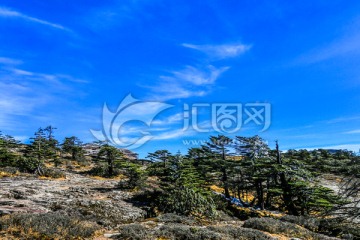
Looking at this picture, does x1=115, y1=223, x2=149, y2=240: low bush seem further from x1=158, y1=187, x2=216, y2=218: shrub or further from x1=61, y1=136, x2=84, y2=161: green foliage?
x1=61, y1=136, x2=84, y2=161: green foliage

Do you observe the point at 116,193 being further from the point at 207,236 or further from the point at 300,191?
the point at 300,191

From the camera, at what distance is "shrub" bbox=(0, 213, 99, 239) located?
11.3 m

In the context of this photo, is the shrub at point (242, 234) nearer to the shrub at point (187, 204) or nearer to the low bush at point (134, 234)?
the low bush at point (134, 234)

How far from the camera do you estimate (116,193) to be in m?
23.5

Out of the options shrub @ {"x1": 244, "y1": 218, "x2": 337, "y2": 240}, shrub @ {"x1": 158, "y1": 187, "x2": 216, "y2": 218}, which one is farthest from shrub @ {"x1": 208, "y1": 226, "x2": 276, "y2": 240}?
shrub @ {"x1": 158, "y1": 187, "x2": 216, "y2": 218}

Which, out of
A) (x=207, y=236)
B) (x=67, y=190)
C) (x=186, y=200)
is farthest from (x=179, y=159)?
(x=207, y=236)

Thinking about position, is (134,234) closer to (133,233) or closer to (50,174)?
(133,233)

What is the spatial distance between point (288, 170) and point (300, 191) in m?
2.30

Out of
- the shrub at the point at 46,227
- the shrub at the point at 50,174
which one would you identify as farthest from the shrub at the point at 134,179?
the shrub at the point at 46,227

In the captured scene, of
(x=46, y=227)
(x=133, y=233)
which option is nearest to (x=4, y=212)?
(x=46, y=227)

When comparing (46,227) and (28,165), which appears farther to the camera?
(28,165)

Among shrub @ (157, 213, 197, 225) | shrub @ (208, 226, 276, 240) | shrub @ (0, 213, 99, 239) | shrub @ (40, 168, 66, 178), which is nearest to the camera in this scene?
shrub @ (0, 213, 99, 239)

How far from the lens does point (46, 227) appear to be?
1184cm

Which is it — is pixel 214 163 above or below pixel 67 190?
above
